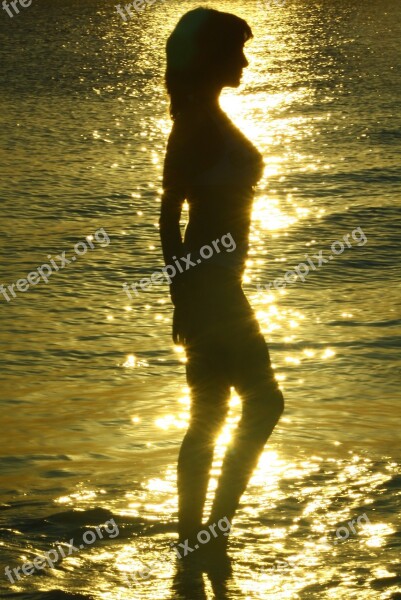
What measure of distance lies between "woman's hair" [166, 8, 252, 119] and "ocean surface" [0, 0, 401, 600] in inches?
62.8

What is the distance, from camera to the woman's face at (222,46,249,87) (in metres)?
4.75

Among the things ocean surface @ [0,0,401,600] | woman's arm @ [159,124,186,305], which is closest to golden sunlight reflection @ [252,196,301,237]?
ocean surface @ [0,0,401,600]

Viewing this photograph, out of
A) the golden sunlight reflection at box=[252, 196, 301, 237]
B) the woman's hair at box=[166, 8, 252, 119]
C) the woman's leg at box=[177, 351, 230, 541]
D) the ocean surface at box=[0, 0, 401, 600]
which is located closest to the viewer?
the woman's hair at box=[166, 8, 252, 119]

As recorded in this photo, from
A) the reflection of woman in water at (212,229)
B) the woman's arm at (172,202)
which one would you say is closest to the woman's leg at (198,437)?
the reflection of woman in water at (212,229)

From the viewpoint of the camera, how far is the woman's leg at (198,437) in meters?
4.84

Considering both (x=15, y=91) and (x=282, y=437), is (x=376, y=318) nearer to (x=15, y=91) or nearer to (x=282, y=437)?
(x=282, y=437)

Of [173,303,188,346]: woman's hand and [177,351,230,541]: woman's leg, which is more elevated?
[173,303,188,346]: woman's hand

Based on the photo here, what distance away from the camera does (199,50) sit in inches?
186

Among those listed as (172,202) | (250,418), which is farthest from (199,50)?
(250,418)

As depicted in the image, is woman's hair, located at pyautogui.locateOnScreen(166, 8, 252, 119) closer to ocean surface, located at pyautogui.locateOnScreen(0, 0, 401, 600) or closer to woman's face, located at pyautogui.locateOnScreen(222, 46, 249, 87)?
woman's face, located at pyautogui.locateOnScreen(222, 46, 249, 87)

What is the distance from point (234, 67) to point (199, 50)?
0.13 m

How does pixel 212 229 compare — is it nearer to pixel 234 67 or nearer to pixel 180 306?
pixel 180 306

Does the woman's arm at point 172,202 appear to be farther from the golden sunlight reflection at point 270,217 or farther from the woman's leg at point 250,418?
the golden sunlight reflection at point 270,217

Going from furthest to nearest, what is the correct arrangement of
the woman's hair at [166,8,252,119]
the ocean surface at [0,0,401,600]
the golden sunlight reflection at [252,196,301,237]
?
the golden sunlight reflection at [252,196,301,237]
the ocean surface at [0,0,401,600]
the woman's hair at [166,8,252,119]
